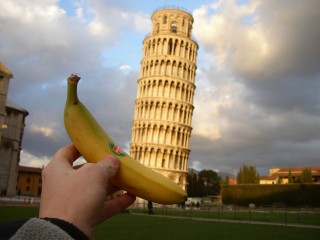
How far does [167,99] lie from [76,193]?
63738 millimetres

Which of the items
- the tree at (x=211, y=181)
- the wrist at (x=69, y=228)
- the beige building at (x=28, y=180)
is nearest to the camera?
the wrist at (x=69, y=228)

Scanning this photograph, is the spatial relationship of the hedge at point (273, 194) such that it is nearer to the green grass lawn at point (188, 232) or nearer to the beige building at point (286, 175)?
the beige building at point (286, 175)

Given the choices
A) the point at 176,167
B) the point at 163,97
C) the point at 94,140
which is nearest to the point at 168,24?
the point at 163,97

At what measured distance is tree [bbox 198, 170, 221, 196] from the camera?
98.4 m

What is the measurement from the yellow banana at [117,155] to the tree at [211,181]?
9691cm

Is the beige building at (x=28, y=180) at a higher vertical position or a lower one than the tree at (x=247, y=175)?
lower

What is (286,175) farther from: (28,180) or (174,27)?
(28,180)

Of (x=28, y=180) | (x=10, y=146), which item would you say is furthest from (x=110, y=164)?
(x=28, y=180)

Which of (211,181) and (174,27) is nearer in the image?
(174,27)

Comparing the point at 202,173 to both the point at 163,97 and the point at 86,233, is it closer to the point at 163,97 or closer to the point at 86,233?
the point at 163,97

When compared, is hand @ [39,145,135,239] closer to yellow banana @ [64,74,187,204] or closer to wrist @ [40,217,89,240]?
wrist @ [40,217,89,240]

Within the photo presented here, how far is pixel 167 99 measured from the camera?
65062 mm

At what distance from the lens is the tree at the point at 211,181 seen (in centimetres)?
9838

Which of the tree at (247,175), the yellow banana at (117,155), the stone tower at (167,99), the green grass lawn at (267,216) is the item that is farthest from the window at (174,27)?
the yellow banana at (117,155)
